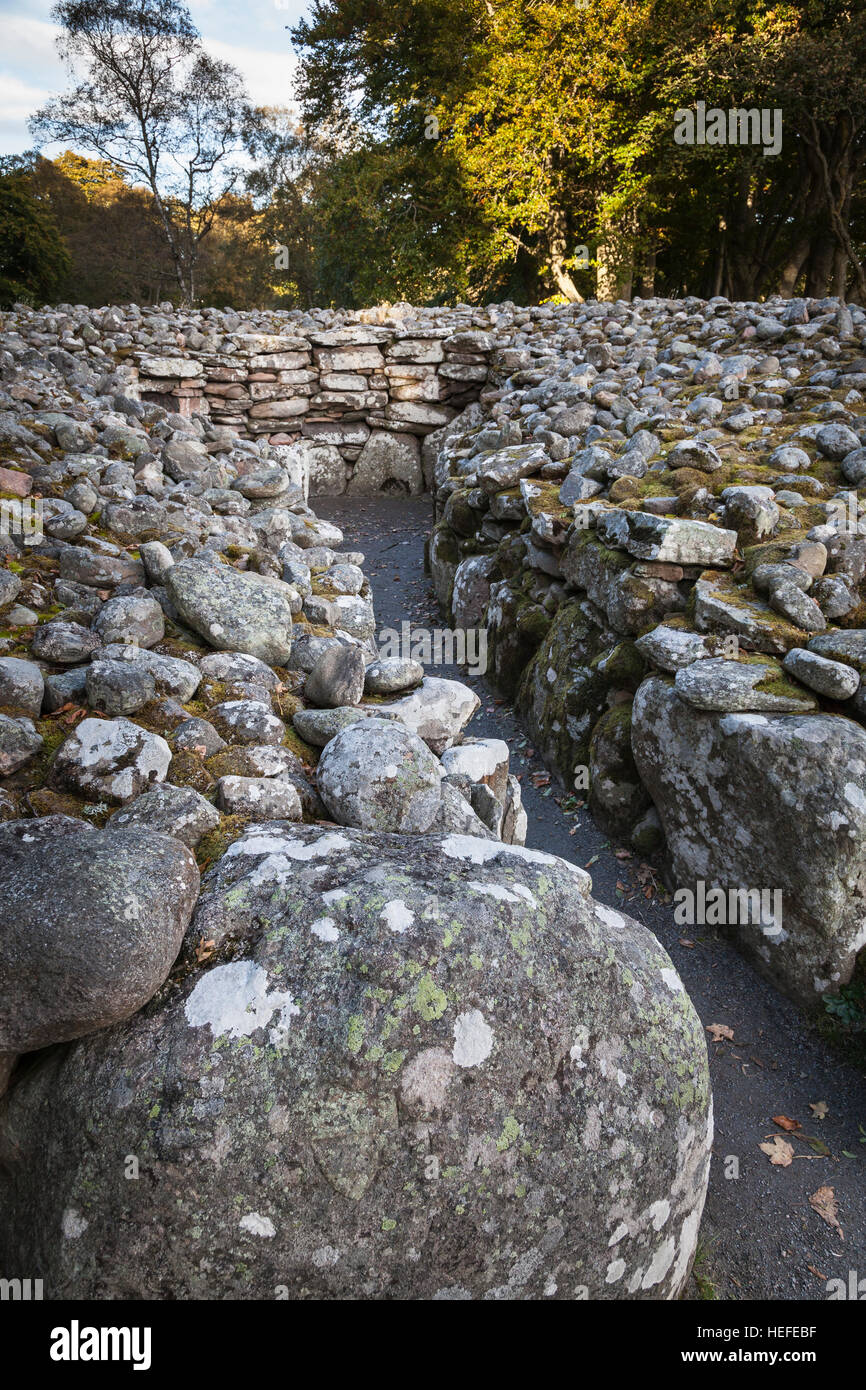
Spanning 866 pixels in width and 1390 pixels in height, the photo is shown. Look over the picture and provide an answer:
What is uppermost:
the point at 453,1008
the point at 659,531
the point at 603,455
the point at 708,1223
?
the point at 603,455

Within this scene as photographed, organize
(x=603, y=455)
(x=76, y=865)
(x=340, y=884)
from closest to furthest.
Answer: (x=76, y=865) → (x=340, y=884) → (x=603, y=455)

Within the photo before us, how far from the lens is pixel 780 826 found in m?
4.43

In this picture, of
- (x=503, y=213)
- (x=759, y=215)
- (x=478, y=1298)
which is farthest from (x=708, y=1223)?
(x=759, y=215)

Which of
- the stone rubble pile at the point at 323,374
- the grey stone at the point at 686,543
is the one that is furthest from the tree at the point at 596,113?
the grey stone at the point at 686,543

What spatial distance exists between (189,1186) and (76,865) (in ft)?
2.77

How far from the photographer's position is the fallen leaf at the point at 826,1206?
3.54 m

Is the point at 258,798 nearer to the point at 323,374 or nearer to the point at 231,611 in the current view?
the point at 231,611

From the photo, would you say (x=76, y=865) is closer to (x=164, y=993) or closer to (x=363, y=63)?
(x=164, y=993)

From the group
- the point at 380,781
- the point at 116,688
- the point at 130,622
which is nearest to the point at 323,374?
the point at 130,622

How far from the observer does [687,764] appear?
5129mm

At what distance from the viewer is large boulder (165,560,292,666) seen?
3.91m

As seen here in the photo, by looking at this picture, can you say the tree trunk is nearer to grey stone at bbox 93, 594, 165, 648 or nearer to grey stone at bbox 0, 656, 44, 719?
grey stone at bbox 93, 594, 165, 648

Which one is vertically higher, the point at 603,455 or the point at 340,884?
the point at 603,455

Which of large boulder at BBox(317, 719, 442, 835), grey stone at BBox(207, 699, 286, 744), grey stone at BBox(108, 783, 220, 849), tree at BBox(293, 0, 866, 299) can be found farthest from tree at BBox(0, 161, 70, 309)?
grey stone at BBox(108, 783, 220, 849)
